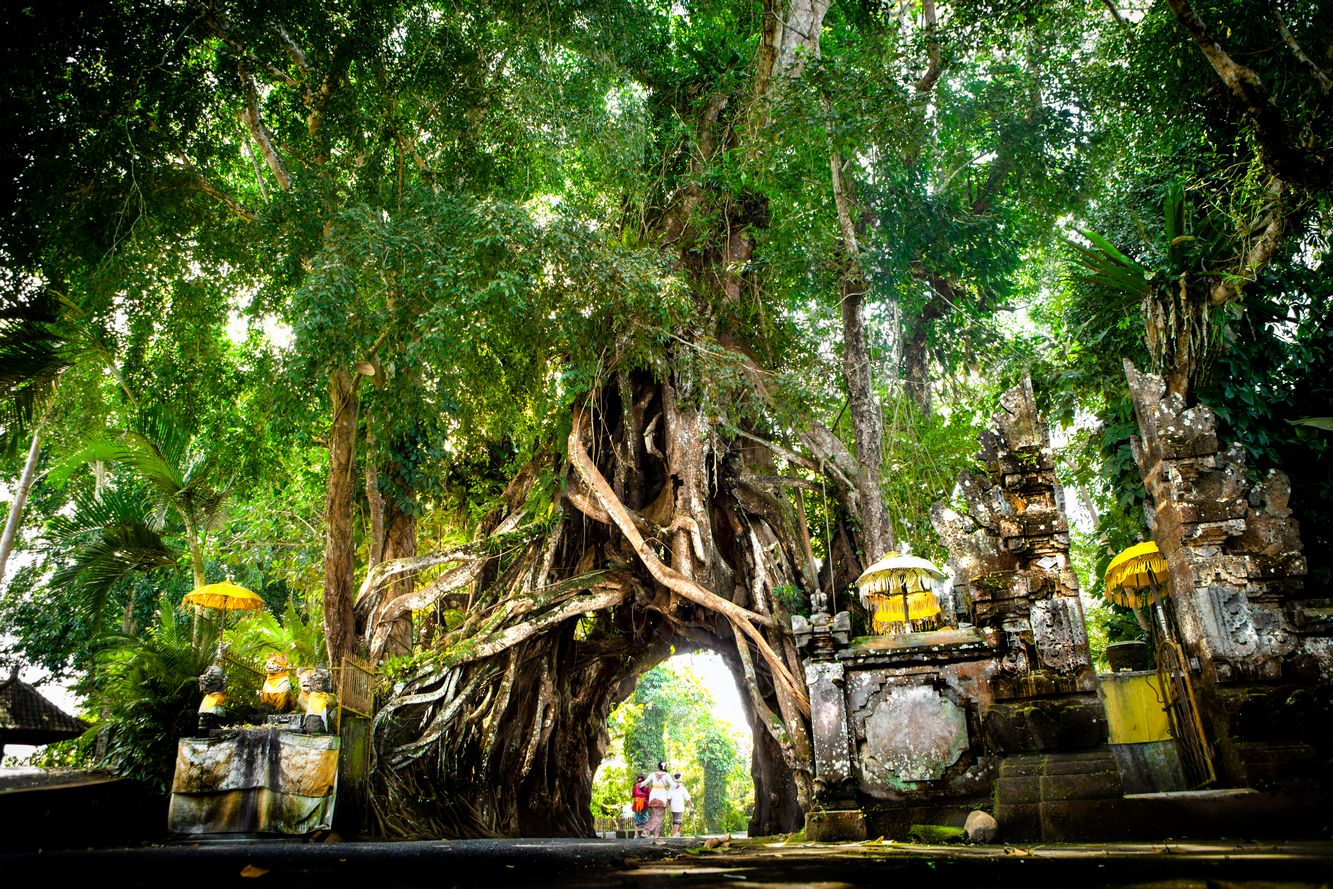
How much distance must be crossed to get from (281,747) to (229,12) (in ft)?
17.9

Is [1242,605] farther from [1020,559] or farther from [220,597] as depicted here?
[220,597]

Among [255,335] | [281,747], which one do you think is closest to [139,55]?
[255,335]

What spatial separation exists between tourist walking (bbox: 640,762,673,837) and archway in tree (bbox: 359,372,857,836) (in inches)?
62.9

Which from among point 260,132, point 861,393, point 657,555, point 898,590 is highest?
point 260,132

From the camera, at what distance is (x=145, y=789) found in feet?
19.4

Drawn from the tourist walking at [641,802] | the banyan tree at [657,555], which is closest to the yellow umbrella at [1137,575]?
the banyan tree at [657,555]

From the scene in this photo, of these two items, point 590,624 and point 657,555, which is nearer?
point 657,555

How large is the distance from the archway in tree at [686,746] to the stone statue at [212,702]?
13.8 metres

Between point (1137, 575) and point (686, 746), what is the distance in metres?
17.7

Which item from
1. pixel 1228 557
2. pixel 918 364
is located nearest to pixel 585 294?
pixel 1228 557

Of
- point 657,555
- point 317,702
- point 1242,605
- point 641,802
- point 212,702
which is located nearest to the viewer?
point 1242,605

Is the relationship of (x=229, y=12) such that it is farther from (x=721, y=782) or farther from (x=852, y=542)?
(x=721, y=782)

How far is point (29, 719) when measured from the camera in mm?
6438

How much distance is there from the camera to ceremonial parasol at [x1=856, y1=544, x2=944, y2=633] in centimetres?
641
